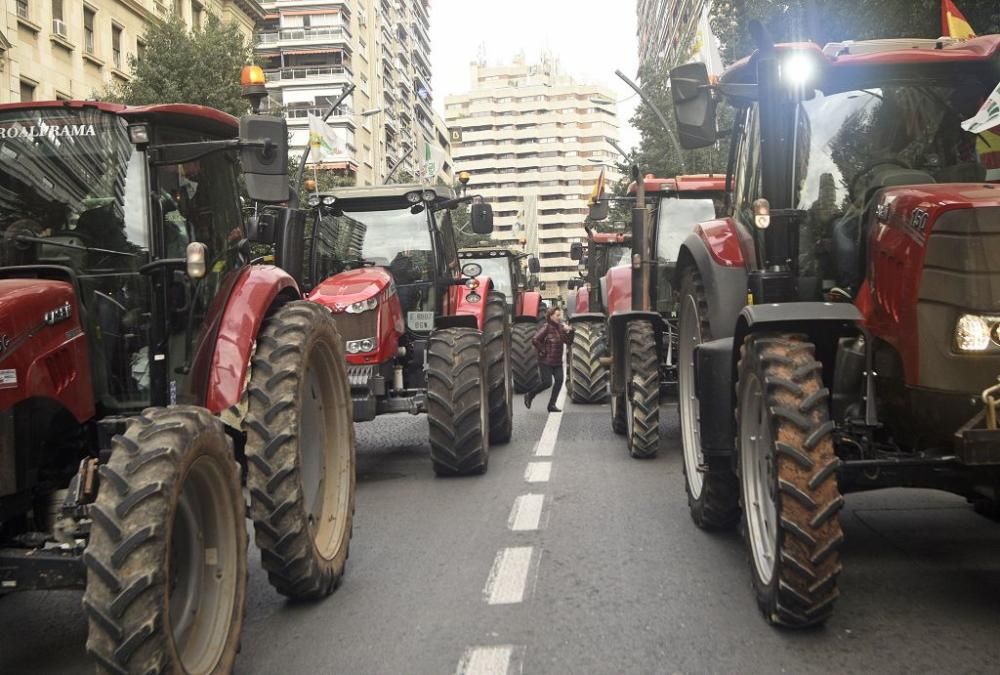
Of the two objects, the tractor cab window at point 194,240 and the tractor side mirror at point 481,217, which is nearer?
the tractor cab window at point 194,240

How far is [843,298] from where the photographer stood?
484 centimetres

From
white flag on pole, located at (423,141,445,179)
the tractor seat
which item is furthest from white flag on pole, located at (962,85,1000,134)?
white flag on pole, located at (423,141,445,179)

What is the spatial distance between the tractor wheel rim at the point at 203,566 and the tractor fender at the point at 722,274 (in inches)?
115

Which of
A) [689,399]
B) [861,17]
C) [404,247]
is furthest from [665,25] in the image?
[689,399]

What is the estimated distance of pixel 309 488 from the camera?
5.30m

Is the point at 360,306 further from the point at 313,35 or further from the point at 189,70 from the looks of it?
the point at 313,35

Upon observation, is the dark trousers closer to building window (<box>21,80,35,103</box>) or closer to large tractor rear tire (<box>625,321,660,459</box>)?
large tractor rear tire (<box>625,321,660,459</box>)

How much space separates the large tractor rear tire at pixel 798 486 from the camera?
13.3 ft

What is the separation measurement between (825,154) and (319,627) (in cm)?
323

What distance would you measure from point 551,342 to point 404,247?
5.02 meters

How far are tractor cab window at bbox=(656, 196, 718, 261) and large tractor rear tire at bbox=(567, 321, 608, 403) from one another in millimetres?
2578

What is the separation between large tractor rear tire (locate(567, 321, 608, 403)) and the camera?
13.7m

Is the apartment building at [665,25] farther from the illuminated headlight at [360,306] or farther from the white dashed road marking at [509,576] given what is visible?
the white dashed road marking at [509,576]

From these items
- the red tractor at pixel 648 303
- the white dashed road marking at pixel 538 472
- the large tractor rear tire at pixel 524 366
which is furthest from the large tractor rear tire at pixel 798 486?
the large tractor rear tire at pixel 524 366
